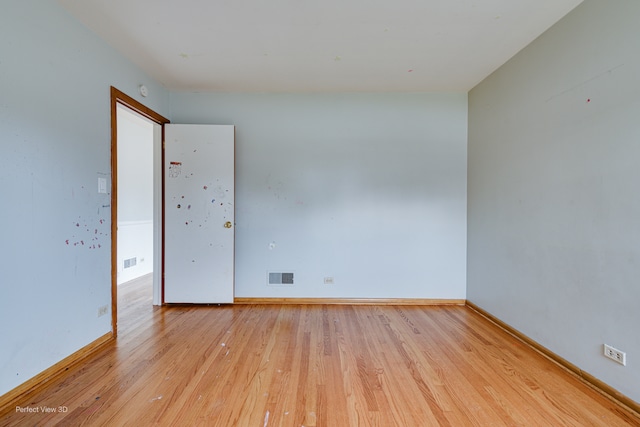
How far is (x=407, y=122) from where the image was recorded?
3.12 meters

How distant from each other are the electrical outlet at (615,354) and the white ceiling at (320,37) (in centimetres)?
221

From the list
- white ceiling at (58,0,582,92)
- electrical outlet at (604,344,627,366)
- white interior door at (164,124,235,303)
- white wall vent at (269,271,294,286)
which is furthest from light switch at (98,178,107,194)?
electrical outlet at (604,344,627,366)

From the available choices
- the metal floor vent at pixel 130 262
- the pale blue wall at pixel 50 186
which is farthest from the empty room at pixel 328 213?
the metal floor vent at pixel 130 262

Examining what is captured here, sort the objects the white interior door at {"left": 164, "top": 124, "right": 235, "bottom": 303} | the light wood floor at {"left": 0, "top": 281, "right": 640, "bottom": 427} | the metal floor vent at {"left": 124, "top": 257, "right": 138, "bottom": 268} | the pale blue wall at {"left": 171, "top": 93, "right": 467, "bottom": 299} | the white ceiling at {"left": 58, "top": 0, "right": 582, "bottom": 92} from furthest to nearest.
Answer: the metal floor vent at {"left": 124, "top": 257, "right": 138, "bottom": 268} → the pale blue wall at {"left": 171, "top": 93, "right": 467, "bottom": 299} → the white interior door at {"left": 164, "top": 124, "right": 235, "bottom": 303} → the white ceiling at {"left": 58, "top": 0, "right": 582, "bottom": 92} → the light wood floor at {"left": 0, "top": 281, "right": 640, "bottom": 427}

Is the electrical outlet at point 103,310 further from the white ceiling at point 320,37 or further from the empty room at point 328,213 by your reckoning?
the white ceiling at point 320,37

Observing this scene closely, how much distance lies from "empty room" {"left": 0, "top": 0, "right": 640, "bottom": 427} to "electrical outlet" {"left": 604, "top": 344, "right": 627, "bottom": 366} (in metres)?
0.02

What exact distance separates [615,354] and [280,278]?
8.92 feet

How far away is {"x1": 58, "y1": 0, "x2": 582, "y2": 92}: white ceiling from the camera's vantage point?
1.80m

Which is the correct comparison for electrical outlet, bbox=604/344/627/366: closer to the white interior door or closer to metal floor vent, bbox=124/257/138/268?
the white interior door

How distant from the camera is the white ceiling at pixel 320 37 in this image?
1796 mm

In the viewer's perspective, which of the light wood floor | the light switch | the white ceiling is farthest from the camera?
the light switch

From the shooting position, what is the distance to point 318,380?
1.71 m

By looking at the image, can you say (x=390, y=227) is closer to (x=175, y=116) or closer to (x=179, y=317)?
(x=179, y=317)

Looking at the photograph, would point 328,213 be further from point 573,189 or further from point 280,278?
point 573,189
